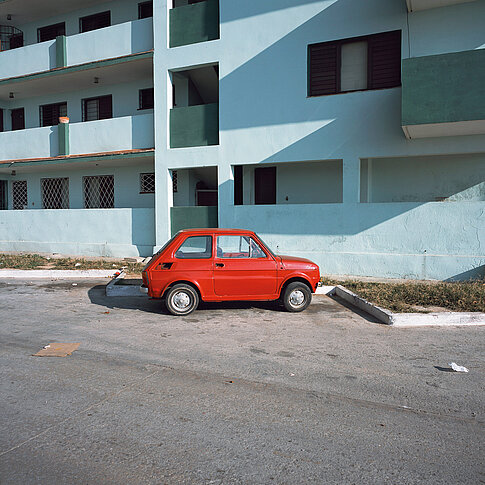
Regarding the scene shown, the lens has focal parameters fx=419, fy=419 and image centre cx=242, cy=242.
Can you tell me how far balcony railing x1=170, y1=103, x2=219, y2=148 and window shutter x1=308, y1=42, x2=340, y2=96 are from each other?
3.17m

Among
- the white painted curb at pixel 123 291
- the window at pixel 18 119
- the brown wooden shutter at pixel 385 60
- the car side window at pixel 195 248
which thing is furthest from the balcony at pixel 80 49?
the car side window at pixel 195 248

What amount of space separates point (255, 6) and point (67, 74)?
7943mm

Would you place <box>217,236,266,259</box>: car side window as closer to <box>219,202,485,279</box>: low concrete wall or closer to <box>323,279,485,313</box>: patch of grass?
<box>323,279,485,313</box>: patch of grass

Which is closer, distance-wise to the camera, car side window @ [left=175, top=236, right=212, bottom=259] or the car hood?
car side window @ [left=175, top=236, right=212, bottom=259]

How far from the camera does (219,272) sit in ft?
24.7

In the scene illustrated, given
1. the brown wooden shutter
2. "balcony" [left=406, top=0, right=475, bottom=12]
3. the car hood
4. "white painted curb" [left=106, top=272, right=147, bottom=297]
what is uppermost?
"balcony" [left=406, top=0, right=475, bottom=12]

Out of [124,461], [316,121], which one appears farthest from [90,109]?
[124,461]

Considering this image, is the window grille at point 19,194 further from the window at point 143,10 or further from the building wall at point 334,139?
the building wall at point 334,139

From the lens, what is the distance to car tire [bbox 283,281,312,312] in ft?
25.7

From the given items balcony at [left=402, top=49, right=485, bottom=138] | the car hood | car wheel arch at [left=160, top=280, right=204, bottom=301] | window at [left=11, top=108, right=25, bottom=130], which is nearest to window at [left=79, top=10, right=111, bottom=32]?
window at [left=11, top=108, right=25, bottom=130]

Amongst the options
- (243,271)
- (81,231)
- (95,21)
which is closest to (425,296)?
(243,271)

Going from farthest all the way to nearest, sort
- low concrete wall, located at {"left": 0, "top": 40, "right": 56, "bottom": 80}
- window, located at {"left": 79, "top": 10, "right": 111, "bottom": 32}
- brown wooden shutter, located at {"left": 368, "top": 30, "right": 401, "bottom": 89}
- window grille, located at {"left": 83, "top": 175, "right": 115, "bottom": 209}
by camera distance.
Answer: window grille, located at {"left": 83, "top": 175, "right": 115, "bottom": 209}, window, located at {"left": 79, "top": 10, "right": 111, "bottom": 32}, low concrete wall, located at {"left": 0, "top": 40, "right": 56, "bottom": 80}, brown wooden shutter, located at {"left": 368, "top": 30, "right": 401, "bottom": 89}

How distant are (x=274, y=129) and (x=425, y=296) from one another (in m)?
6.65

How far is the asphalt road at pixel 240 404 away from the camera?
117 inches
